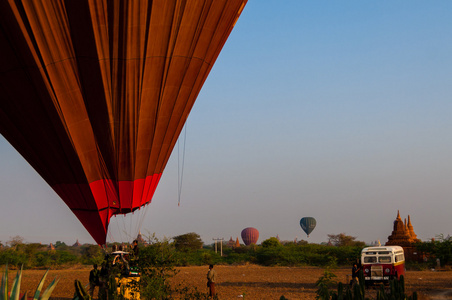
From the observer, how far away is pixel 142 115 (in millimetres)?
18531

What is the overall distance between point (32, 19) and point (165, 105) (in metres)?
5.72

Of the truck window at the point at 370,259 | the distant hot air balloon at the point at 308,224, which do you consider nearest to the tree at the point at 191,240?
the distant hot air balloon at the point at 308,224

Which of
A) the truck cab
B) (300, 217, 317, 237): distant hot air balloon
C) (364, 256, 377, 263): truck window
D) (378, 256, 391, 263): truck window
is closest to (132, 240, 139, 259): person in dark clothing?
the truck cab

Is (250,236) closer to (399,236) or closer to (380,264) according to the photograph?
(399,236)

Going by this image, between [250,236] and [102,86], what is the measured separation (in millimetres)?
154177

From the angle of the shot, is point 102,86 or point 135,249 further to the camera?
point 102,86

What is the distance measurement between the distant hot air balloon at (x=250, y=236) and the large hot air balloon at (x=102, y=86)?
150551 millimetres

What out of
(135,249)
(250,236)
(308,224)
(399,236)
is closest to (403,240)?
(399,236)

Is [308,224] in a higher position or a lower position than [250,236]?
higher

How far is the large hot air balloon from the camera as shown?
54.1ft

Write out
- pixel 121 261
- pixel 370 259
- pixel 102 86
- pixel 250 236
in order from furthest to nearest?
pixel 250 236 < pixel 370 259 < pixel 102 86 < pixel 121 261

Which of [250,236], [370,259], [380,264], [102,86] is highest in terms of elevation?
[102,86]

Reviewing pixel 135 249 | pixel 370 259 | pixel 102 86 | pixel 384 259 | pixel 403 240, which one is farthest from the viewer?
pixel 403 240

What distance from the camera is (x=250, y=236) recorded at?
550ft
